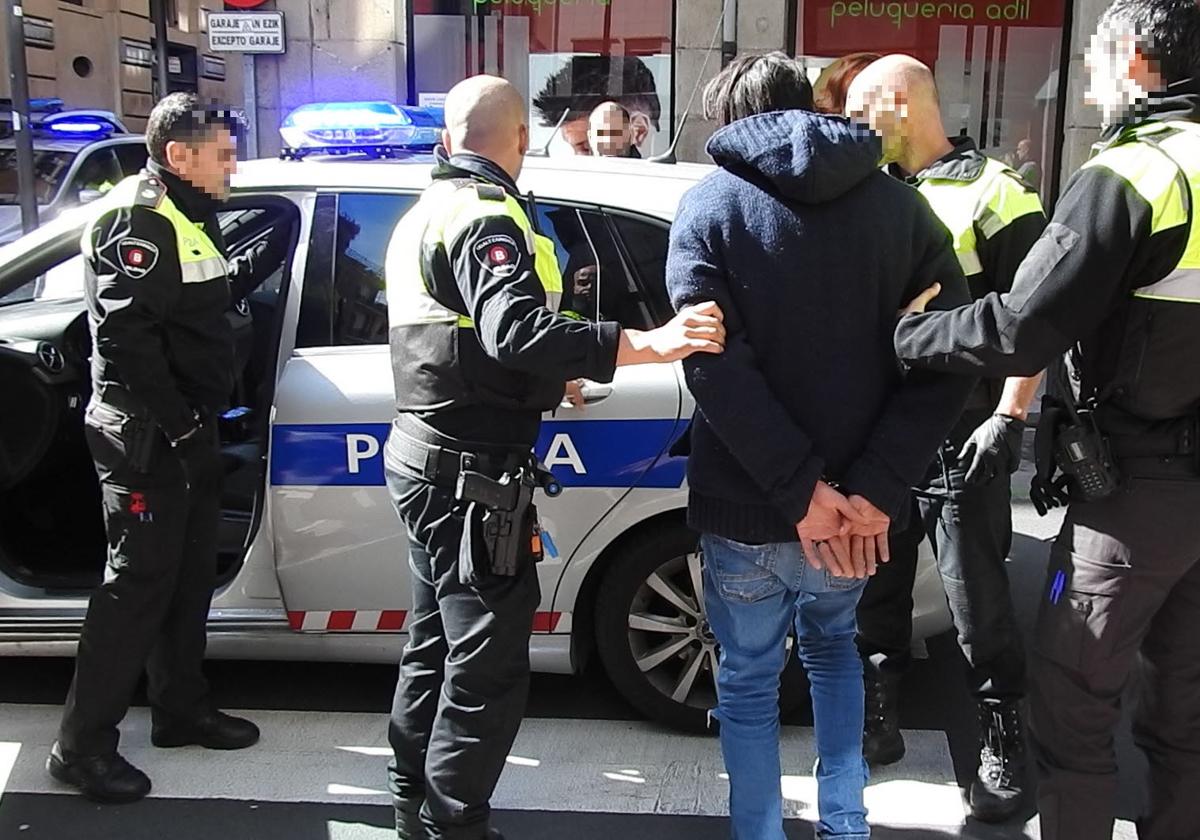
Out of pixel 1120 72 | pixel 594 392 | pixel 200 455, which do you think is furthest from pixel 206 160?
pixel 1120 72

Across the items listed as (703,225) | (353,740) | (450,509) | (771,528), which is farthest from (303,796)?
(703,225)

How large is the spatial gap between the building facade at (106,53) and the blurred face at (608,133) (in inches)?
678

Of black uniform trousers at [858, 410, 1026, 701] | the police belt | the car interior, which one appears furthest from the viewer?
the car interior

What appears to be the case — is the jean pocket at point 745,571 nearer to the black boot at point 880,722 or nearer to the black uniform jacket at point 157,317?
the black boot at point 880,722

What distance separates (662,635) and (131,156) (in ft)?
21.8

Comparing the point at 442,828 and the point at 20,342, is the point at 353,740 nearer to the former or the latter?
the point at 442,828

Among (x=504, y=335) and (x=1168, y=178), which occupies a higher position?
(x=1168, y=178)

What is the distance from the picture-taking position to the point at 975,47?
9.27 m

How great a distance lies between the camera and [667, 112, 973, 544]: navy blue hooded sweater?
231 centimetres

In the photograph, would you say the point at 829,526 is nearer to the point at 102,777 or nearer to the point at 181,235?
the point at 181,235

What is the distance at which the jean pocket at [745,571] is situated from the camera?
2.49 metres

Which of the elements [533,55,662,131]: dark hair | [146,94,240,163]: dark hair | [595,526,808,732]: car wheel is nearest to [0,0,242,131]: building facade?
[533,55,662,131]: dark hair

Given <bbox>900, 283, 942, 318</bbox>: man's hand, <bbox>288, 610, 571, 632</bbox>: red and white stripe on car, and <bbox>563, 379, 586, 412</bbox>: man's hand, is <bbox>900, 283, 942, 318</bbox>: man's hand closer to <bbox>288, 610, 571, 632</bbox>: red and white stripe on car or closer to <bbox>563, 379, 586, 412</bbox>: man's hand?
<bbox>563, 379, 586, 412</bbox>: man's hand

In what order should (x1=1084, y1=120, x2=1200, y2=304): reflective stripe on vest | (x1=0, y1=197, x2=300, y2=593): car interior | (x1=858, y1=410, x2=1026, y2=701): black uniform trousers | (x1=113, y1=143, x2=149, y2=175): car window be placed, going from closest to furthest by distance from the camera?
(x1=1084, y1=120, x2=1200, y2=304): reflective stripe on vest < (x1=858, y1=410, x2=1026, y2=701): black uniform trousers < (x1=0, y1=197, x2=300, y2=593): car interior < (x1=113, y1=143, x2=149, y2=175): car window
